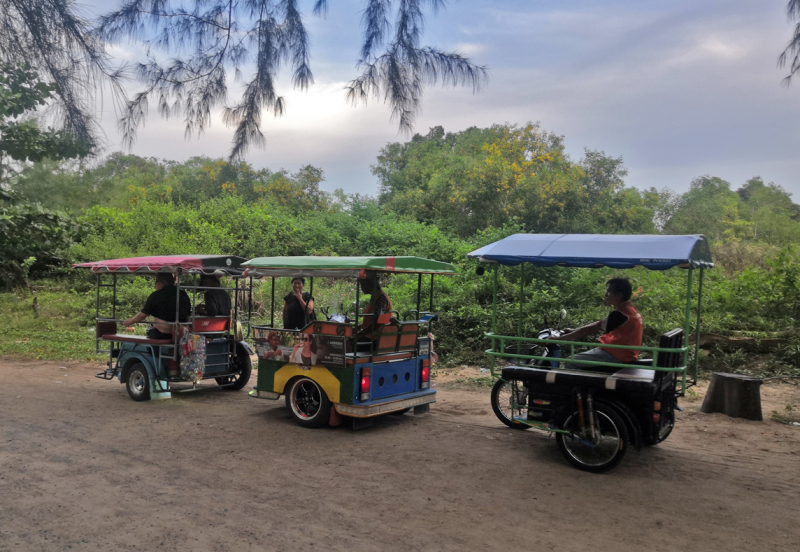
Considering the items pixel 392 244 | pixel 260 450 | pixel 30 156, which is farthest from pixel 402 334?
pixel 392 244

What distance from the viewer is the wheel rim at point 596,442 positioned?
596cm

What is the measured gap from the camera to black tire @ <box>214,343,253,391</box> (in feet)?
33.2

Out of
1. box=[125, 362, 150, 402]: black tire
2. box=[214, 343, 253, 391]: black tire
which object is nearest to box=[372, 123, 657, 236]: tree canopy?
box=[214, 343, 253, 391]: black tire

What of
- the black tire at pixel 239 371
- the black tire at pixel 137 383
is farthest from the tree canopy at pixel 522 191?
the black tire at pixel 137 383

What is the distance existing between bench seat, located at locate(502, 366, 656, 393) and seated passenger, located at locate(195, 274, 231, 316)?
17.1ft

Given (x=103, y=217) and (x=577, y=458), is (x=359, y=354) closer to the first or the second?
(x=577, y=458)

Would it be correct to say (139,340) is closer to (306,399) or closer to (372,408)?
(306,399)

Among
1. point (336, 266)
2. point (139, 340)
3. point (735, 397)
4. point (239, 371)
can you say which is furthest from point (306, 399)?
point (735, 397)

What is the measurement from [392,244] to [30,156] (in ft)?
45.0

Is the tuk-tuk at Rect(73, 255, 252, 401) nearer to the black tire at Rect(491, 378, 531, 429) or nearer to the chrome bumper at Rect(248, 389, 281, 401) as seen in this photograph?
the chrome bumper at Rect(248, 389, 281, 401)

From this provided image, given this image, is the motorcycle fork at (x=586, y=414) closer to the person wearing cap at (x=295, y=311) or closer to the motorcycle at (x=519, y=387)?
the motorcycle at (x=519, y=387)

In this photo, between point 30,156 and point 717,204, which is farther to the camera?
point 717,204

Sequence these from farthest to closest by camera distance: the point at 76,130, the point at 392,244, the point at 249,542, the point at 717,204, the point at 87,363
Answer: the point at 717,204 → the point at 392,244 → the point at 87,363 → the point at 76,130 → the point at 249,542

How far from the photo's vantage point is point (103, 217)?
78.4 ft
